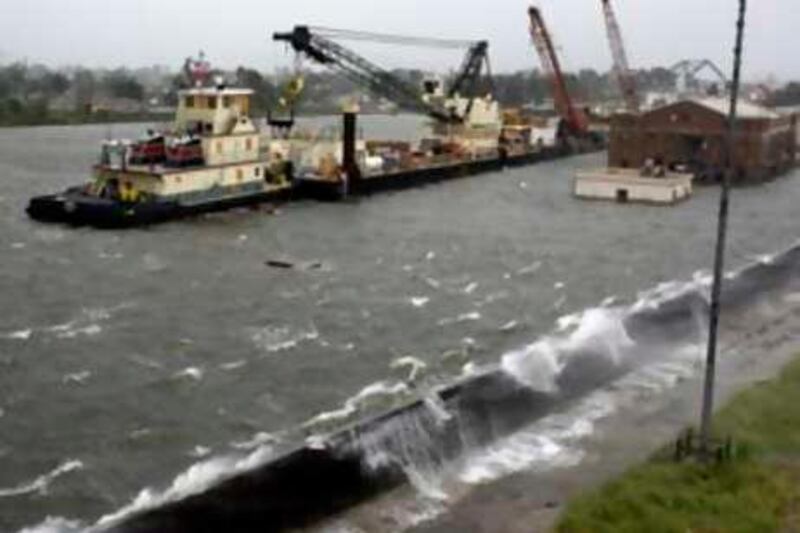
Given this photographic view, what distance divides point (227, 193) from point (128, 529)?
23432 millimetres

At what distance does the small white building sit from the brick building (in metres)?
7.68

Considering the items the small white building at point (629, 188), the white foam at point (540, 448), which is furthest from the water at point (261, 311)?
the white foam at point (540, 448)

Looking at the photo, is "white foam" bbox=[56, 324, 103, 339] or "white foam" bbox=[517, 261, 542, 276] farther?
"white foam" bbox=[517, 261, 542, 276]

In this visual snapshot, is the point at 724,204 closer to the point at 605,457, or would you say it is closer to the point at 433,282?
the point at 605,457

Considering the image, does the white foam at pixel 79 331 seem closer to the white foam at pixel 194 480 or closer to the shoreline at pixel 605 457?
the white foam at pixel 194 480

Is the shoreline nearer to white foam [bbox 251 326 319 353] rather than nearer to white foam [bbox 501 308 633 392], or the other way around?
white foam [bbox 501 308 633 392]

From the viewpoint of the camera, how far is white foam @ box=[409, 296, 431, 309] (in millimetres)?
20812

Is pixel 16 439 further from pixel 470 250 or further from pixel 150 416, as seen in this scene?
pixel 470 250

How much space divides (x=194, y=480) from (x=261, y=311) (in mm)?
8364

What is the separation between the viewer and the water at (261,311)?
42.4ft

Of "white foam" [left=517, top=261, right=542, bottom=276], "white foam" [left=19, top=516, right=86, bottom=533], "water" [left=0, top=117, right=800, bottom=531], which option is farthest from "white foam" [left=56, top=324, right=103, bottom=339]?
"white foam" [left=517, top=261, right=542, bottom=276]

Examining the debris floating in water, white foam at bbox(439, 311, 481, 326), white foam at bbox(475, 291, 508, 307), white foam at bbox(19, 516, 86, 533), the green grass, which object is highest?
the green grass

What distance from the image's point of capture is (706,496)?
413 inches

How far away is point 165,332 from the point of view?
58.8ft
